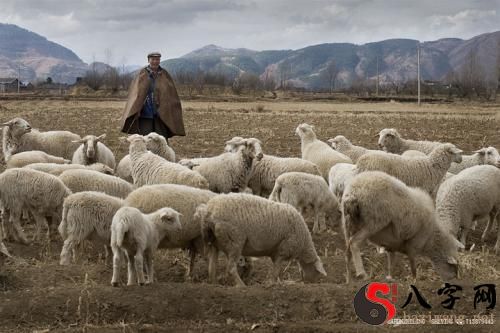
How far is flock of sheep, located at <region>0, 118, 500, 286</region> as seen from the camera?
7.71m

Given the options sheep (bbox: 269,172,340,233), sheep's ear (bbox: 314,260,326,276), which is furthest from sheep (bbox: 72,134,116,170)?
sheep's ear (bbox: 314,260,326,276)

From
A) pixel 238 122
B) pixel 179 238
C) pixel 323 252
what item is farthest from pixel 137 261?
pixel 238 122

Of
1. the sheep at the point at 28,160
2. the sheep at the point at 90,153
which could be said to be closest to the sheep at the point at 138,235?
the sheep at the point at 28,160

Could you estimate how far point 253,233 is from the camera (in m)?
7.77

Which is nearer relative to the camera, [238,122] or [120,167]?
[120,167]

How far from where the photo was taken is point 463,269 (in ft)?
28.6

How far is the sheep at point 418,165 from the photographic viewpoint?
37.8 feet

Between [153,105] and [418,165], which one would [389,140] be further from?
[153,105]

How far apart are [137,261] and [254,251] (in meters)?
1.51

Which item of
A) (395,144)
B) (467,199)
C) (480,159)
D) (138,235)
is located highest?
(395,144)

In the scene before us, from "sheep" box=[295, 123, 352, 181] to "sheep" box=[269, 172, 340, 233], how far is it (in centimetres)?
216

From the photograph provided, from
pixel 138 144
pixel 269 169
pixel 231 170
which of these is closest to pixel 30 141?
pixel 138 144

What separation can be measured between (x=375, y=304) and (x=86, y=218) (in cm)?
376

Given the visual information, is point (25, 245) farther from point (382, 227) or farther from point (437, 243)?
point (437, 243)
